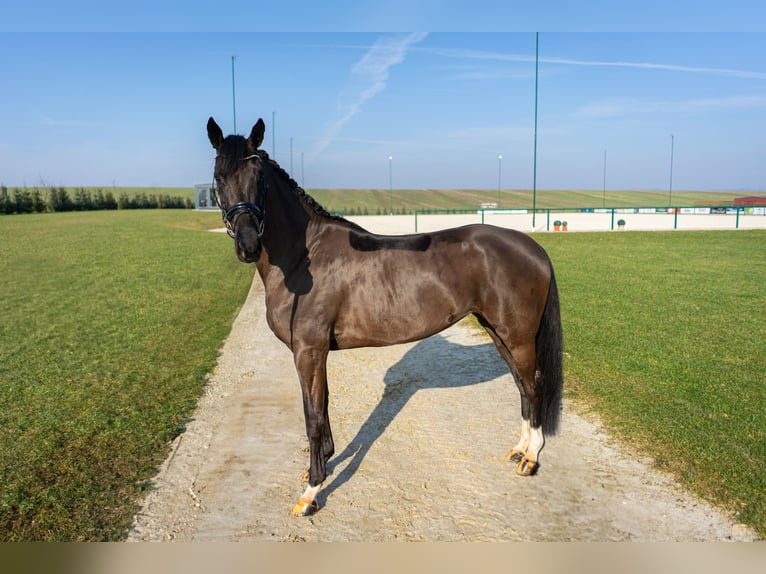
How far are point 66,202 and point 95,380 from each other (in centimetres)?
6171

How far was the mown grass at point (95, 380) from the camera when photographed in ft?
12.1

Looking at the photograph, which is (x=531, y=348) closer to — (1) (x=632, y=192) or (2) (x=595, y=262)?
(2) (x=595, y=262)

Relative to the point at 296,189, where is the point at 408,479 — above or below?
below

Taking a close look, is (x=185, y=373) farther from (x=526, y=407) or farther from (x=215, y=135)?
(x=526, y=407)

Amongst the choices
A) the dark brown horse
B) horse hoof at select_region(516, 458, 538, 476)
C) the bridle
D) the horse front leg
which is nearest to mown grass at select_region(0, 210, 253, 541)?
the horse front leg

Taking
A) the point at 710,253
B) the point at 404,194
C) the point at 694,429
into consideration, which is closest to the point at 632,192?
the point at 404,194

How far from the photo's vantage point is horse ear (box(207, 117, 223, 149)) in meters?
3.27

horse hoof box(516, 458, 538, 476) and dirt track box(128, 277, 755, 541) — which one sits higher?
horse hoof box(516, 458, 538, 476)

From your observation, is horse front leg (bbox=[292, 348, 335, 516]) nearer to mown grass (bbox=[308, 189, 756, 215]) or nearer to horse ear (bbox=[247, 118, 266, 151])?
horse ear (bbox=[247, 118, 266, 151])

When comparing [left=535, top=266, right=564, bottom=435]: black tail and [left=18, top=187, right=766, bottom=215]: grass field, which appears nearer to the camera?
[left=535, top=266, right=564, bottom=435]: black tail

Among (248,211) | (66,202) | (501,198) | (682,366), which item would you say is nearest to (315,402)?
(248,211)

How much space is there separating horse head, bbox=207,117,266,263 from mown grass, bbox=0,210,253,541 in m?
2.11

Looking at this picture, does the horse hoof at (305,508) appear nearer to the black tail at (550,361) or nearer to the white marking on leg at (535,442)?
the white marking on leg at (535,442)

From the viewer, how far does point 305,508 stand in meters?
3.55
